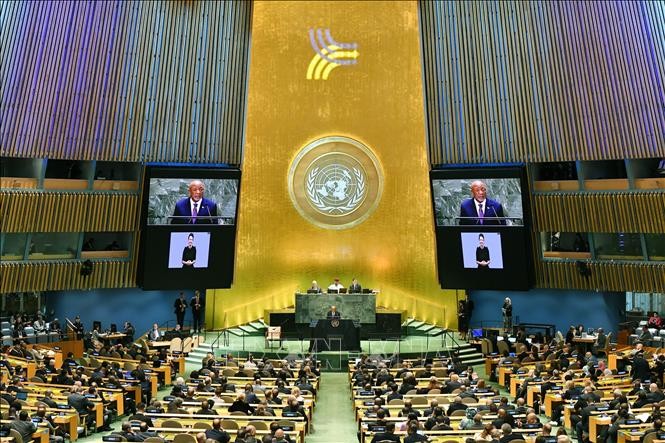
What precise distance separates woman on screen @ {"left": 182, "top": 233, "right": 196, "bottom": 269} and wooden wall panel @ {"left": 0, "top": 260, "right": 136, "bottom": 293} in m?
2.19

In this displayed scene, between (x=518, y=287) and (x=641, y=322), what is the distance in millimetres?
4525

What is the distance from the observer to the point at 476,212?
20.8 meters

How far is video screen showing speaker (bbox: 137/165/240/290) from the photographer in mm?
20859

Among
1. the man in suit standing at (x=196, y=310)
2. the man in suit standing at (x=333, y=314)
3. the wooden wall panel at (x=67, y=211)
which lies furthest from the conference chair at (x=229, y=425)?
the wooden wall panel at (x=67, y=211)

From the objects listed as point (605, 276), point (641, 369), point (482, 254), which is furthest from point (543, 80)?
point (641, 369)

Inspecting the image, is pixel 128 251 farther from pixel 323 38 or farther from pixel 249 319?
pixel 323 38

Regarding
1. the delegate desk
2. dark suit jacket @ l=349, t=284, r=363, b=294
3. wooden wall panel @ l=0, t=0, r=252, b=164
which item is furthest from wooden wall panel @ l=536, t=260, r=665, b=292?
wooden wall panel @ l=0, t=0, r=252, b=164

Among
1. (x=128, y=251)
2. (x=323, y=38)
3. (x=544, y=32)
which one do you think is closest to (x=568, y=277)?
(x=544, y=32)

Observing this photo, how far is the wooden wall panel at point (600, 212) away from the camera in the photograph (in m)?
20.4

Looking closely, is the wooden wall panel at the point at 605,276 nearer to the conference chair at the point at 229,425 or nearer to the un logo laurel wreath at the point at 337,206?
the un logo laurel wreath at the point at 337,206

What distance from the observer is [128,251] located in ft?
73.0

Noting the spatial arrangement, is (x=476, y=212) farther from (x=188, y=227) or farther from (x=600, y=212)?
Result: (x=188, y=227)

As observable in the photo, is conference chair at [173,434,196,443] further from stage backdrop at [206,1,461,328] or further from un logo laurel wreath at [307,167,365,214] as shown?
un logo laurel wreath at [307,167,365,214]

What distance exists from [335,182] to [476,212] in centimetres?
538
